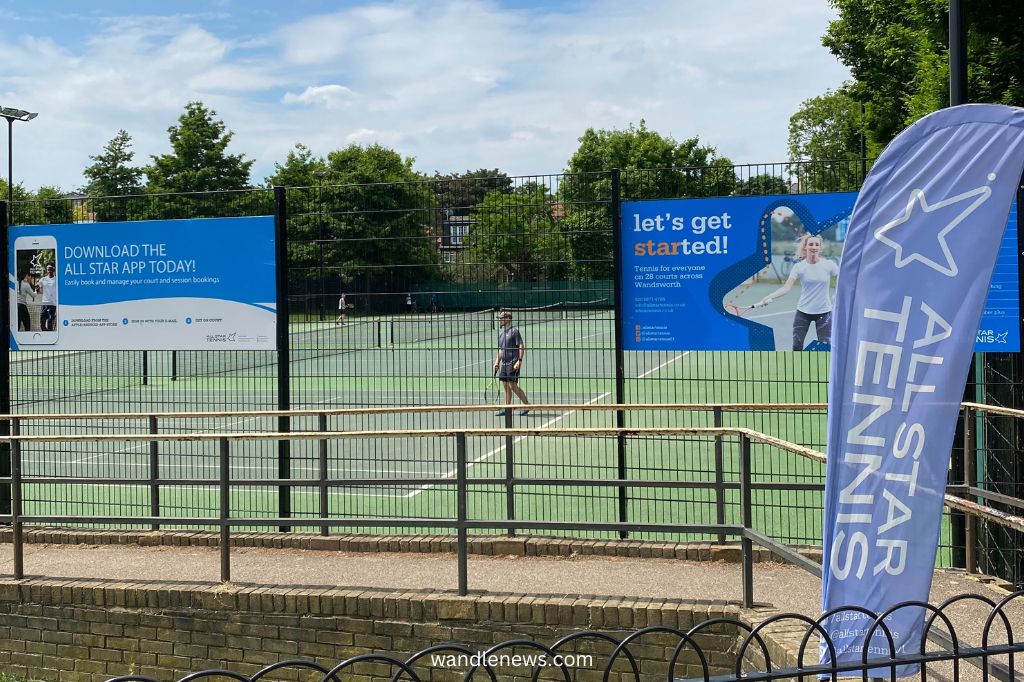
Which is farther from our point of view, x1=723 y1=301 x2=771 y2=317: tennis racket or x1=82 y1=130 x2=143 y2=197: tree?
x1=82 y1=130 x2=143 y2=197: tree

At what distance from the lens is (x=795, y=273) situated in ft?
28.0

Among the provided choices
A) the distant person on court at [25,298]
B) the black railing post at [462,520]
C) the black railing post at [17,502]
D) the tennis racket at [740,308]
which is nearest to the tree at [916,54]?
the tennis racket at [740,308]

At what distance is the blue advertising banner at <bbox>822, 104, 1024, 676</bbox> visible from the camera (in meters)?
3.92

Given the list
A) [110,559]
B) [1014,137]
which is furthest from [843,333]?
[110,559]

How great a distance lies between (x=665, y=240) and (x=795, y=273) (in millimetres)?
1053

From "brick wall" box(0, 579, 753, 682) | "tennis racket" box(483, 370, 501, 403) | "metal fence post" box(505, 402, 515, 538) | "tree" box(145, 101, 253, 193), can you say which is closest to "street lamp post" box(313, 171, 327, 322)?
"metal fence post" box(505, 402, 515, 538)

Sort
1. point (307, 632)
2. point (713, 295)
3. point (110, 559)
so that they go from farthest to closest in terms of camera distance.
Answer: point (713, 295)
point (110, 559)
point (307, 632)

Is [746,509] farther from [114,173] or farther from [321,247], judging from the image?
[114,173]

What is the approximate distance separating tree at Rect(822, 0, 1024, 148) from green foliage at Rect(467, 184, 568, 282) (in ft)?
11.8

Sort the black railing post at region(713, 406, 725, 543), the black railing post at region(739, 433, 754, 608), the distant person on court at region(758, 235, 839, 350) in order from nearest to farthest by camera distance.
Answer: the black railing post at region(739, 433, 754, 608) < the black railing post at region(713, 406, 725, 543) < the distant person on court at region(758, 235, 839, 350)

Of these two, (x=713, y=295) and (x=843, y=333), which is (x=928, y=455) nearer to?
(x=843, y=333)

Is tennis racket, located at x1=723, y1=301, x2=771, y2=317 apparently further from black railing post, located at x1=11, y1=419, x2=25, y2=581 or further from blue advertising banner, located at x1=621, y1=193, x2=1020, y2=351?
black railing post, located at x1=11, y1=419, x2=25, y2=581

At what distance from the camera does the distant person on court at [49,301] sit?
1035cm

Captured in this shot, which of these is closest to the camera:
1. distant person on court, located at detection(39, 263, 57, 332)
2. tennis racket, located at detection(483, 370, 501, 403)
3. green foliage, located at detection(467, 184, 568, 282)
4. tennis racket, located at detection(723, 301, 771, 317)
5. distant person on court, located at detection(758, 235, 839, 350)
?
distant person on court, located at detection(758, 235, 839, 350)
